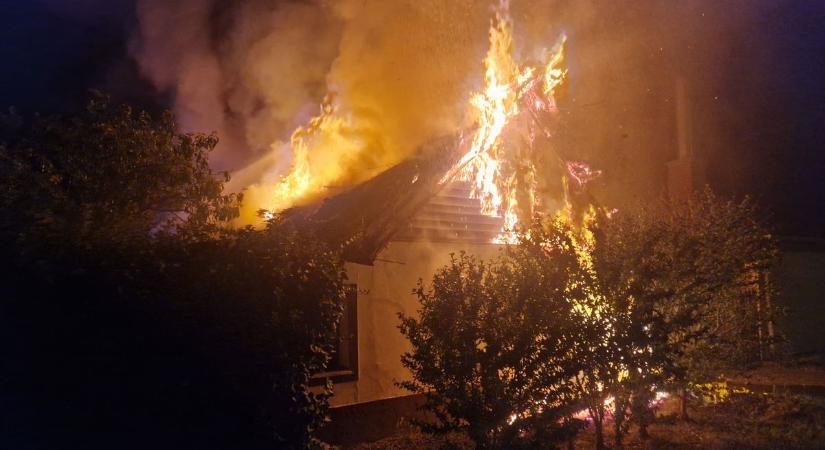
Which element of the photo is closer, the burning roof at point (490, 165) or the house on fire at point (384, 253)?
the house on fire at point (384, 253)

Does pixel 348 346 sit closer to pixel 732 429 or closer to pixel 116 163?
pixel 116 163

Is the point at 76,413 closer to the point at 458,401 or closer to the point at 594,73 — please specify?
the point at 458,401

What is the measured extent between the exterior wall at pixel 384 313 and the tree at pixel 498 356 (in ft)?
8.53

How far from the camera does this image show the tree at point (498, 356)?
596 cm

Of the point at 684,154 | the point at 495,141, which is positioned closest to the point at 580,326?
the point at 495,141

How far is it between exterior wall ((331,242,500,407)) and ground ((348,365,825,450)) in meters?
0.73

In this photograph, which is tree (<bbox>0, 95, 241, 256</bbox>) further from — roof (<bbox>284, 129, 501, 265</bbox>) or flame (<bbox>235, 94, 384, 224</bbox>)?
flame (<bbox>235, 94, 384, 224</bbox>)

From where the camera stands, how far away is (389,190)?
9.58 m

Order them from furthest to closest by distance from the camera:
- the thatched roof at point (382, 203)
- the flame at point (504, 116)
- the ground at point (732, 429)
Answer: the flame at point (504, 116)
the thatched roof at point (382, 203)
the ground at point (732, 429)

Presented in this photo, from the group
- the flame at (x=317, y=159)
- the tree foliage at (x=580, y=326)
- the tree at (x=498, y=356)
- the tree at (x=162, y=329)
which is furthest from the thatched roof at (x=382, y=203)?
the tree at (x=162, y=329)

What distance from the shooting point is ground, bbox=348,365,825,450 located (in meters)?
7.88

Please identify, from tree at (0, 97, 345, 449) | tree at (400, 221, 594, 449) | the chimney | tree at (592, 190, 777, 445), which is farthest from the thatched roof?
the chimney

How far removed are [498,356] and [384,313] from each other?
3.58m

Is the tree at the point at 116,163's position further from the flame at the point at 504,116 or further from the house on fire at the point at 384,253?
the flame at the point at 504,116
